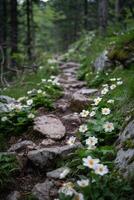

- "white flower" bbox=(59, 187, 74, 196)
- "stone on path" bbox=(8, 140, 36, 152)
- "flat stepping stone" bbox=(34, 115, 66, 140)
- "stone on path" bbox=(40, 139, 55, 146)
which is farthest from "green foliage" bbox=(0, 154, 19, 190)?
"flat stepping stone" bbox=(34, 115, 66, 140)

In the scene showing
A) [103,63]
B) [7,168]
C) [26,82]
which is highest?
[103,63]

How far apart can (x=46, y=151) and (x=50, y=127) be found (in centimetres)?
103

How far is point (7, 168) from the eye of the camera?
4516mm

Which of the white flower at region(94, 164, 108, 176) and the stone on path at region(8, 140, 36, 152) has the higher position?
the white flower at region(94, 164, 108, 176)

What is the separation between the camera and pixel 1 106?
5957 mm

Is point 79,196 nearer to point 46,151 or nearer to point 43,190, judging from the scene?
point 43,190

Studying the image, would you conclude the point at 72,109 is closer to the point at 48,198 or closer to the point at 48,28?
the point at 48,198

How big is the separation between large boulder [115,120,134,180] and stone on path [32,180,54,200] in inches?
30.3

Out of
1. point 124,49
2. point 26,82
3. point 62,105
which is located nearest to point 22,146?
point 62,105

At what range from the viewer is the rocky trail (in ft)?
14.0

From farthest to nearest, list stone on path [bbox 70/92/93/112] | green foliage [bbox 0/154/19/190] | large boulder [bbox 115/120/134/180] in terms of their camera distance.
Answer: stone on path [bbox 70/92/93/112] < green foliage [bbox 0/154/19/190] < large boulder [bbox 115/120/134/180]

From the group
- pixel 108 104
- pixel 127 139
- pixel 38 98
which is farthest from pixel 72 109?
pixel 127 139

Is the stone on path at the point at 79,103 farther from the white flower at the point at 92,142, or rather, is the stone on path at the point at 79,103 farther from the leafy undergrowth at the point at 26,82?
the white flower at the point at 92,142

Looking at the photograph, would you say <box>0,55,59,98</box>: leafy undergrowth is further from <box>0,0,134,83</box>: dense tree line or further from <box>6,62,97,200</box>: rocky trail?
<box>6,62,97,200</box>: rocky trail
